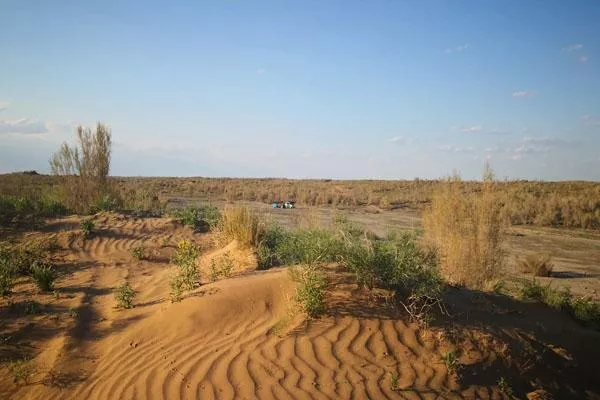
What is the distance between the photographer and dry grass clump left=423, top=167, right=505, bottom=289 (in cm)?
791

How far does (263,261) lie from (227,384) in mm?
3421

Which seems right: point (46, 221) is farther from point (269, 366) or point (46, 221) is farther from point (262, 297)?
point (269, 366)

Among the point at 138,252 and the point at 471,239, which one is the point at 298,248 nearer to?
the point at 471,239

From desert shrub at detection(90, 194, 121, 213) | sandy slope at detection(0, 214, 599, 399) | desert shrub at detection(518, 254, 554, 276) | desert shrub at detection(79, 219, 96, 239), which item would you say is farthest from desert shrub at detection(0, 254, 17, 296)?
desert shrub at detection(518, 254, 554, 276)

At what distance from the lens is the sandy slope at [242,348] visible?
4246 millimetres

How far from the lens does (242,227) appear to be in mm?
8523

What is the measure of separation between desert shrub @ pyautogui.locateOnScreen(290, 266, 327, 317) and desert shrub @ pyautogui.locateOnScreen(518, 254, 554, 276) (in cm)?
775

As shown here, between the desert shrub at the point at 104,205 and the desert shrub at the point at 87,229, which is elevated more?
the desert shrub at the point at 104,205

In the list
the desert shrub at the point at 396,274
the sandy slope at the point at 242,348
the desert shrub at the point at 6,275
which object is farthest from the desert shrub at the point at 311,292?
the desert shrub at the point at 6,275

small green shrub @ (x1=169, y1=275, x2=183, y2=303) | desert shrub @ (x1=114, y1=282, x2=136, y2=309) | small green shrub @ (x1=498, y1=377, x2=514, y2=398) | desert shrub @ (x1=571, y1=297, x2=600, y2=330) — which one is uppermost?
small green shrub @ (x1=169, y1=275, x2=183, y2=303)

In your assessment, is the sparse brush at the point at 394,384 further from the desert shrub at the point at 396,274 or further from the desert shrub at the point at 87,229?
the desert shrub at the point at 87,229

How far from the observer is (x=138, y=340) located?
200 inches

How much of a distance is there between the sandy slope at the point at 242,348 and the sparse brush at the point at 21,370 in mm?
62

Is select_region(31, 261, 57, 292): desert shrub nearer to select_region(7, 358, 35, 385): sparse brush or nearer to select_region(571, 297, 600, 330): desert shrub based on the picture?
select_region(7, 358, 35, 385): sparse brush
